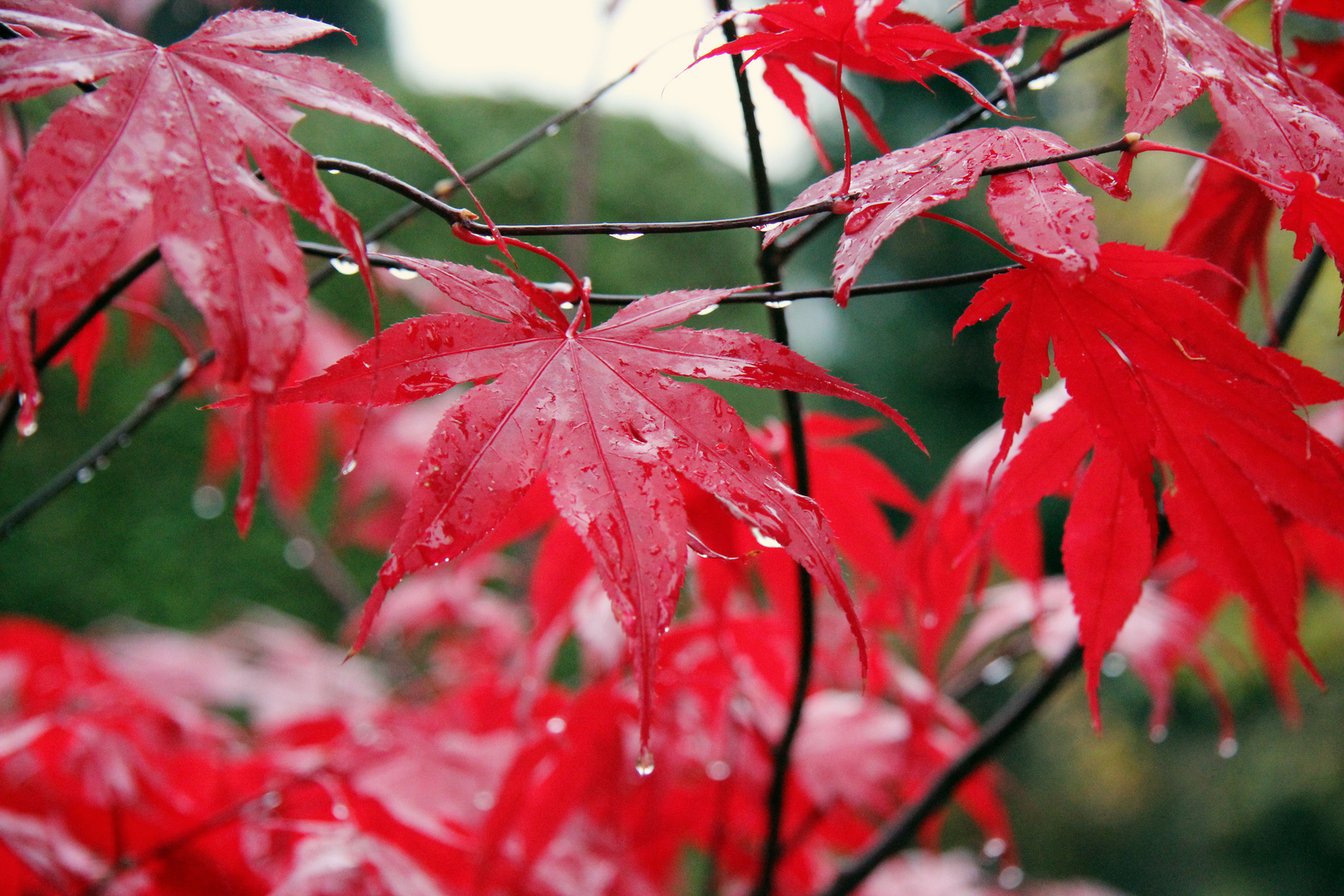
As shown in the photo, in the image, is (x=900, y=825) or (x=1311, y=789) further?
(x=1311, y=789)

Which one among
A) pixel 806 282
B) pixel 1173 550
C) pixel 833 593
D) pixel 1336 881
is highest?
pixel 833 593

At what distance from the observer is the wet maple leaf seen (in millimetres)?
303

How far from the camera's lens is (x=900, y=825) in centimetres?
69

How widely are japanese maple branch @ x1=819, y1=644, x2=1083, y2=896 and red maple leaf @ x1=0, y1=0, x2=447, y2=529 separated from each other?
0.59 metres

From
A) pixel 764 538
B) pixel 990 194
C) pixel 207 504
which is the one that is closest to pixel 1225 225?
pixel 990 194

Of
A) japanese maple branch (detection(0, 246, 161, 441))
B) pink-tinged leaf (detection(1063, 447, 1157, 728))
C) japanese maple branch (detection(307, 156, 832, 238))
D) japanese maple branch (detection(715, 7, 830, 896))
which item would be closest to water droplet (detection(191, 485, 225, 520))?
japanese maple branch (detection(0, 246, 161, 441))

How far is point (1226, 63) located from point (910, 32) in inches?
5.8

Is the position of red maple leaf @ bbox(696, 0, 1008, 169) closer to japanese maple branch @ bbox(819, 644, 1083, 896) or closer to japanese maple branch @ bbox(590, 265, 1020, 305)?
japanese maple branch @ bbox(590, 265, 1020, 305)

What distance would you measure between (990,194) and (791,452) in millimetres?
198

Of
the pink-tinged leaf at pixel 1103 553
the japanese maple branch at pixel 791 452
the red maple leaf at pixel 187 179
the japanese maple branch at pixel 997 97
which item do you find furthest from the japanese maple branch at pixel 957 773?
the red maple leaf at pixel 187 179

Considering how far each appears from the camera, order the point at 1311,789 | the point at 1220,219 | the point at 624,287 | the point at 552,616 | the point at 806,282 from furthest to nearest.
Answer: the point at 806,282
the point at 624,287
the point at 1311,789
the point at 552,616
the point at 1220,219

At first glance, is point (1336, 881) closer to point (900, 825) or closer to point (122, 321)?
point (900, 825)

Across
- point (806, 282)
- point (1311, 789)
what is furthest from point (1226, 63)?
point (806, 282)

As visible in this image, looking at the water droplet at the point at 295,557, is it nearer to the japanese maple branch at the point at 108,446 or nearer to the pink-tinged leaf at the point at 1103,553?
the japanese maple branch at the point at 108,446
